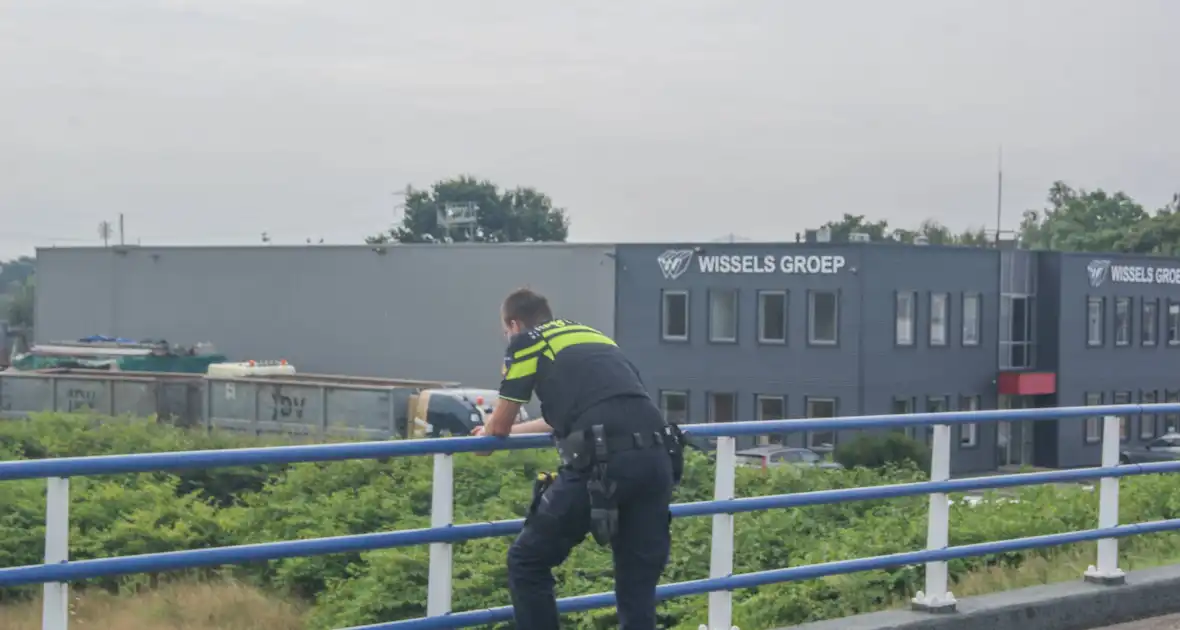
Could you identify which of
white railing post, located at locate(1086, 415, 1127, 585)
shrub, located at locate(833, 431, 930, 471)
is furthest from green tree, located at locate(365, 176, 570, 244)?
white railing post, located at locate(1086, 415, 1127, 585)

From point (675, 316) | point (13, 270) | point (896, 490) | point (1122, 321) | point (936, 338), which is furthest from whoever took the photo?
point (13, 270)

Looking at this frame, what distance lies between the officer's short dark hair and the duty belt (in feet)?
1.63

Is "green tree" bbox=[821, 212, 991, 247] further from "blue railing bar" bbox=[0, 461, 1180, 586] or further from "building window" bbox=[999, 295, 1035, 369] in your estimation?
"blue railing bar" bbox=[0, 461, 1180, 586]

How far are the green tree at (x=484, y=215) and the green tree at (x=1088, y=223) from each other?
117 feet

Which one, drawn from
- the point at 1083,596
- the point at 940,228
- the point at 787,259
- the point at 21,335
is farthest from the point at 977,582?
the point at 940,228

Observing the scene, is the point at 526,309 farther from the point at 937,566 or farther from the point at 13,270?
the point at 13,270

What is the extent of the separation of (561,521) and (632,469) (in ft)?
1.16

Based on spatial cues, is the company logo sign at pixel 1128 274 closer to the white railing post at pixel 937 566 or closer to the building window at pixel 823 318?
the building window at pixel 823 318

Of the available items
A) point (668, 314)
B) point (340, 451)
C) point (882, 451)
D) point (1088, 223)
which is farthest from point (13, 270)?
point (340, 451)

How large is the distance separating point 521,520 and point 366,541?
2.58 ft

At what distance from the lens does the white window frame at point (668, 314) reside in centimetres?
5119

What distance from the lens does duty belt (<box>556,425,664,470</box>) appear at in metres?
5.31

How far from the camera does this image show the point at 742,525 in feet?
35.1

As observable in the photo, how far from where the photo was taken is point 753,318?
50031mm
